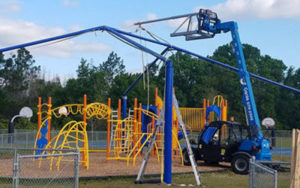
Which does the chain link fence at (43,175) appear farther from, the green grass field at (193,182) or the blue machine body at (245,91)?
the blue machine body at (245,91)

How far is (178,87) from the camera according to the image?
213 ft

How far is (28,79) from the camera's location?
69938mm

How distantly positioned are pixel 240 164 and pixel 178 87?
1894 inches

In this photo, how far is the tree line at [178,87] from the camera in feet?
186

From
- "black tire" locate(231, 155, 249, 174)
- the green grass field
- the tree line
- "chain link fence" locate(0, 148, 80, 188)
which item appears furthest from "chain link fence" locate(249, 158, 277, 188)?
the tree line

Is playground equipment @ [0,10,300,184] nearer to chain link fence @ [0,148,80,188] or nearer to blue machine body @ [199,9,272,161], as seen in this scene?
blue machine body @ [199,9,272,161]

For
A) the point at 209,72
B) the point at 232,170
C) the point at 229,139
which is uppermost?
the point at 209,72

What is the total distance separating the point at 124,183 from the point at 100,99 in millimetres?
40391

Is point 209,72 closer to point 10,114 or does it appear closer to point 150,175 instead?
point 10,114

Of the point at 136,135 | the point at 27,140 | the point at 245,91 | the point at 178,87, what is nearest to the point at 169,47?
the point at 245,91

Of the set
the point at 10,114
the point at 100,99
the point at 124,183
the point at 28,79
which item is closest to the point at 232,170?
the point at 124,183

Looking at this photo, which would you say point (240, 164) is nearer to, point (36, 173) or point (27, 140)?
point (36, 173)

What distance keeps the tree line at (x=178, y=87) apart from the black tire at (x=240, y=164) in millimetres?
37003

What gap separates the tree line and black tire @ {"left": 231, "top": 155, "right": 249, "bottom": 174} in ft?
121
